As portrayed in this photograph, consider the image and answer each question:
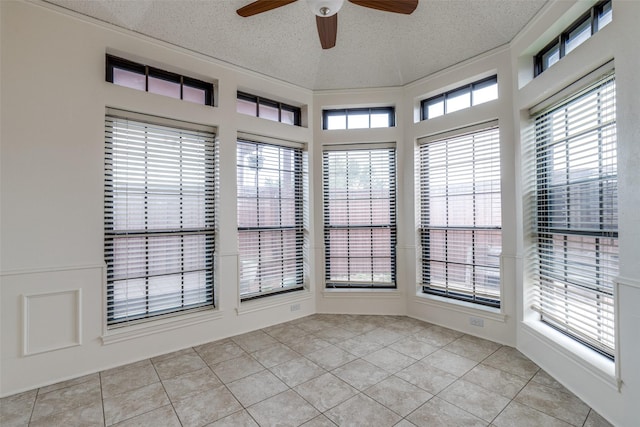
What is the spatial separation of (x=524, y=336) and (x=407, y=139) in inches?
99.7

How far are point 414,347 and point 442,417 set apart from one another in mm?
1061

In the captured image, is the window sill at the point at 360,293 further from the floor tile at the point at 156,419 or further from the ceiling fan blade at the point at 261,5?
the ceiling fan blade at the point at 261,5

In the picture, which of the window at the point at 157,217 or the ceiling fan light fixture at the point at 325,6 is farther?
the window at the point at 157,217

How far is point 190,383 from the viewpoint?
2.39m

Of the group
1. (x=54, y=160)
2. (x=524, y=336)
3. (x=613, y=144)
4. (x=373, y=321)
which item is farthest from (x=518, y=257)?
(x=54, y=160)

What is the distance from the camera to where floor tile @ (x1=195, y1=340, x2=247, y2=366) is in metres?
2.81

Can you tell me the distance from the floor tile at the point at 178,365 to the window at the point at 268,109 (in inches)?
107

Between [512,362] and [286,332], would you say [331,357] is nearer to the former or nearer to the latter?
[286,332]

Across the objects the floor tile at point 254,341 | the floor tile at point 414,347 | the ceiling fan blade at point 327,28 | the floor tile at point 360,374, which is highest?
the ceiling fan blade at point 327,28

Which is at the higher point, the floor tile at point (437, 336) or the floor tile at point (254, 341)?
the floor tile at point (437, 336)

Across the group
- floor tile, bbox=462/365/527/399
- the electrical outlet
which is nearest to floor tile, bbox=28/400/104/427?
floor tile, bbox=462/365/527/399

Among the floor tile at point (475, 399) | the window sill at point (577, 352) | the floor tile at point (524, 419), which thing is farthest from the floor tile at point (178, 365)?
the window sill at point (577, 352)

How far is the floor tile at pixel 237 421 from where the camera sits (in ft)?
6.25

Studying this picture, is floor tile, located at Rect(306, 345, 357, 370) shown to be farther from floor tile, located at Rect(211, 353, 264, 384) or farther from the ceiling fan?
the ceiling fan
